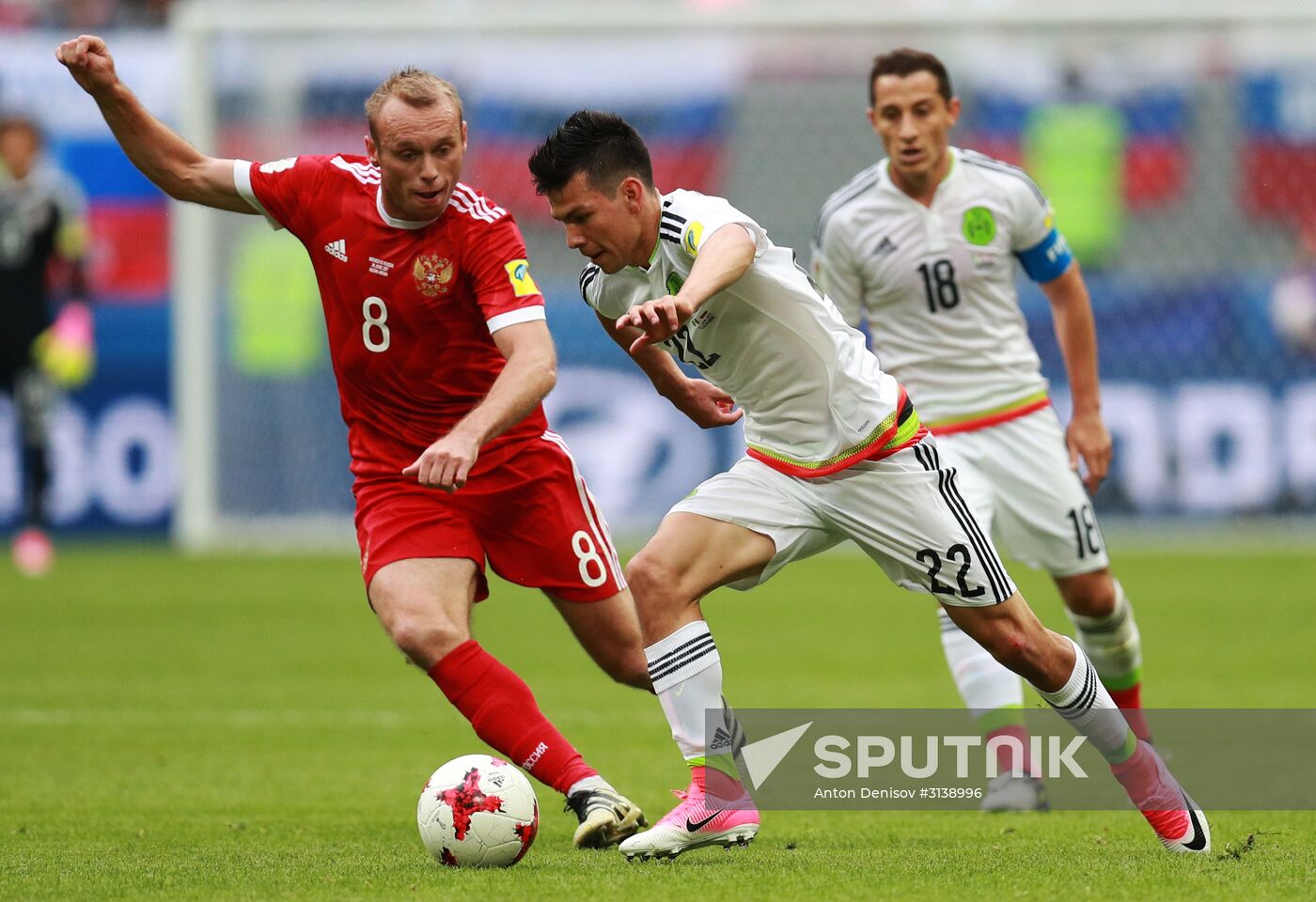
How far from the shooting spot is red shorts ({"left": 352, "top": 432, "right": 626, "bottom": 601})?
6.11 m

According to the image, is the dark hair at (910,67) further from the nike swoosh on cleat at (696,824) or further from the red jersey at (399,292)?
the nike swoosh on cleat at (696,824)

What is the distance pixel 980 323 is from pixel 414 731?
129 inches

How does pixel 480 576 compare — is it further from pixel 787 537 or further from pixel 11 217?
pixel 11 217

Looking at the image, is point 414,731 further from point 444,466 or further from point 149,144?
point 444,466

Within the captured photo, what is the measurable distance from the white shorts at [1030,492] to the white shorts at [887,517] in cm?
152

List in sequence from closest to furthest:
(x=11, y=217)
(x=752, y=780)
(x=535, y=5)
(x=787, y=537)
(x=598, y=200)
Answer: (x=598, y=200) → (x=787, y=537) → (x=752, y=780) → (x=11, y=217) → (x=535, y=5)

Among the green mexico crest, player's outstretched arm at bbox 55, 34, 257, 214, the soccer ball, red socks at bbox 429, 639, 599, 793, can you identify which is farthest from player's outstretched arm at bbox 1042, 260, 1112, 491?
player's outstretched arm at bbox 55, 34, 257, 214

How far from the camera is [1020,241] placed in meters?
7.25

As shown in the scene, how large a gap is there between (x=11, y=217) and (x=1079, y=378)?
432 inches

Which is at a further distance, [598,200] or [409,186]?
[409,186]

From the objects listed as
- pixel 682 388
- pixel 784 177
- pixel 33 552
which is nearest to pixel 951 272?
pixel 682 388

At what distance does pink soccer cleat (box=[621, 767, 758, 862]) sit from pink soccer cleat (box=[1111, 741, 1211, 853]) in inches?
44.7

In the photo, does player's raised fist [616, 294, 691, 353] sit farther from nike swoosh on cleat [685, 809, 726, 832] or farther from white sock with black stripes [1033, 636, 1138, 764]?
white sock with black stripes [1033, 636, 1138, 764]

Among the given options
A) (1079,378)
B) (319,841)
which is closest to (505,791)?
(319,841)
